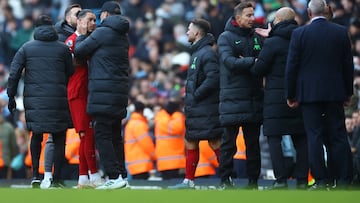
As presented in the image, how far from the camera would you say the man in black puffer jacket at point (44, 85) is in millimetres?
16438

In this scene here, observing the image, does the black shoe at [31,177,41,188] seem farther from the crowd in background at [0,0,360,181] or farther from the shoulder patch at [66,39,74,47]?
the crowd in background at [0,0,360,181]

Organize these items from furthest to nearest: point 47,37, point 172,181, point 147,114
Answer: point 147,114
point 172,181
point 47,37

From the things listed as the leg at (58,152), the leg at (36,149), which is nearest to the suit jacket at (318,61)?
the leg at (58,152)

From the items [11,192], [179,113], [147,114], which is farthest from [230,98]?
[147,114]

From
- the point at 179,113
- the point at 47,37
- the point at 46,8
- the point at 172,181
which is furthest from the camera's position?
the point at 46,8

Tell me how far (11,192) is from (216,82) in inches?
162

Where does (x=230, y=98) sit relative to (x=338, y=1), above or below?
below

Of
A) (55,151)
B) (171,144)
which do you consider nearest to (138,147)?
(171,144)

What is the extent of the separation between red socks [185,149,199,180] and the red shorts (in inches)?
59.3

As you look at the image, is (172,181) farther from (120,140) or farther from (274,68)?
(274,68)

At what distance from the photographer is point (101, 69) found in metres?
15.8

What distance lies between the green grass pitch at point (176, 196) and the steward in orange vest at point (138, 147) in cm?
777

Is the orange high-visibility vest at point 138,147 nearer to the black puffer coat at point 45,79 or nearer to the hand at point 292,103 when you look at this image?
the black puffer coat at point 45,79

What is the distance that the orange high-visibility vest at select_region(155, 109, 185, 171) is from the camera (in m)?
20.7
